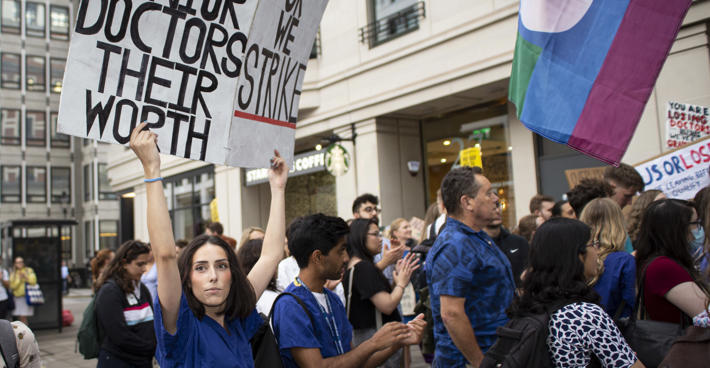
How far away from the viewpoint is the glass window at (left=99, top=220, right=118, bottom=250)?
44906mm

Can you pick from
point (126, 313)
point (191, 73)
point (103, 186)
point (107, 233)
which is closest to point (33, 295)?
point (126, 313)

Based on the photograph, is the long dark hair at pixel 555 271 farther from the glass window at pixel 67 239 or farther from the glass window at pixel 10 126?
the glass window at pixel 10 126

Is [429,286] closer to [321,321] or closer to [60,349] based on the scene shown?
[321,321]

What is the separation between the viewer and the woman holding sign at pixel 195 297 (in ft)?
8.27

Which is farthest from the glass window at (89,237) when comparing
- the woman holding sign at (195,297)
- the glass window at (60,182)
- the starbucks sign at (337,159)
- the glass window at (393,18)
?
the woman holding sign at (195,297)

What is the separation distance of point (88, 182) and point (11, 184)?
17.1ft

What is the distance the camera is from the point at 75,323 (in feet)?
57.2

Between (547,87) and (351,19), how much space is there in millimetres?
12038

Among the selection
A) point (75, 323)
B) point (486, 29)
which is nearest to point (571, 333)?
point (486, 29)

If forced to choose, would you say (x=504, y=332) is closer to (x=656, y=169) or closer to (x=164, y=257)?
(x=164, y=257)

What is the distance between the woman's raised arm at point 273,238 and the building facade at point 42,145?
146ft

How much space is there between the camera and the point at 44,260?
1533 centimetres

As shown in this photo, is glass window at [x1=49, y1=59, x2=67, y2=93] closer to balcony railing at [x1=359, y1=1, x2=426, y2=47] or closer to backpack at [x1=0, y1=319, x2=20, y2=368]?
balcony railing at [x1=359, y1=1, x2=426, y2=47]

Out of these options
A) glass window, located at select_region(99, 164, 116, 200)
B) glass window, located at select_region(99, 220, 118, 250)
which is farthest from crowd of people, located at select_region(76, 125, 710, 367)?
glass window, located at select_region(99, 164, 116, 200)
